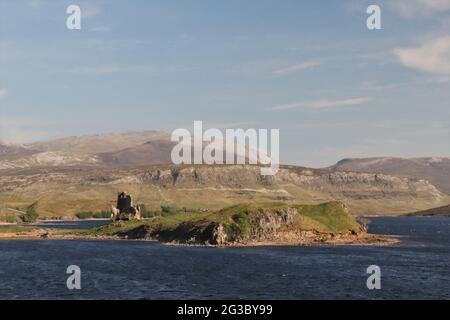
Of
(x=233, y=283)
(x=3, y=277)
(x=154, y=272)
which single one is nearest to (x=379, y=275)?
(x=233, y=283)

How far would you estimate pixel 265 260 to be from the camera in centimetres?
15038

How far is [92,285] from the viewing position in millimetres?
107000

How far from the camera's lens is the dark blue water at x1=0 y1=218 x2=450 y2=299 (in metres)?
99.1

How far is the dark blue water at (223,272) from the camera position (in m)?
99.1

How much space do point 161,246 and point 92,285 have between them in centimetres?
9039

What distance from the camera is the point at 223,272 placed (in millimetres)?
126125
